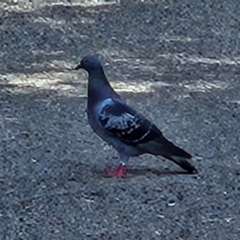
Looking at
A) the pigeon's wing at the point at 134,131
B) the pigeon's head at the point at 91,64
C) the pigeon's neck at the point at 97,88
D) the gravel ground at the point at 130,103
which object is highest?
the pigeon's head at the point at 91,64

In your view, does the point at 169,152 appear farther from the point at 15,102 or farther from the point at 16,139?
the point at 15,102

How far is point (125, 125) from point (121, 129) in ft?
0.13

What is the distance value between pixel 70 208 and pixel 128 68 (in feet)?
14.1

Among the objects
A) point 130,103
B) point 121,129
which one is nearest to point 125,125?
point 121,129

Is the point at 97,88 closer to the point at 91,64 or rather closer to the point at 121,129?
the point at 91,64

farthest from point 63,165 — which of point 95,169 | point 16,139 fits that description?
point 16,139

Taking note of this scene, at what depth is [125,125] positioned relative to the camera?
722 centimetres

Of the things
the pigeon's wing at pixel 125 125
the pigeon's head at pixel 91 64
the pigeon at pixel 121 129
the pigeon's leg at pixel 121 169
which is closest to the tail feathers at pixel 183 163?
the pigeon at pixel 121 129

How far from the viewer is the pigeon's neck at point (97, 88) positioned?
7.28 metres

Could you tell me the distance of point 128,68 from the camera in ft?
35.9

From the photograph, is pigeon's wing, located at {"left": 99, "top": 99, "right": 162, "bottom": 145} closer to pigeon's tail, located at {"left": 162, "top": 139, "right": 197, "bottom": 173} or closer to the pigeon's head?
pigeon's tail, located at {"left": 162, "top": 139, "right": 197, "bottom": 173}

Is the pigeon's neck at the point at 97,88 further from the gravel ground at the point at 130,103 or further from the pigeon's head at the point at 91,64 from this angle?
the gravel ground at the point at 130,103

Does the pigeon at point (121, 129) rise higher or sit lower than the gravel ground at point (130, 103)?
higher

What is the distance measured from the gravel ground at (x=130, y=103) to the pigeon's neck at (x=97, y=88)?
1.60ft
